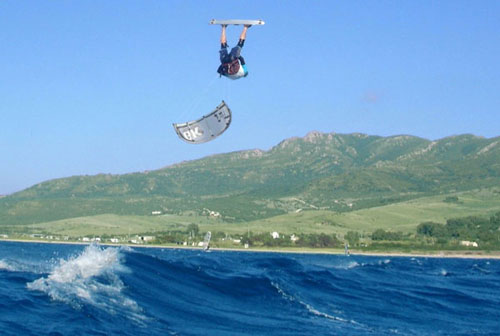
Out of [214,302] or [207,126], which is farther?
[207,126]

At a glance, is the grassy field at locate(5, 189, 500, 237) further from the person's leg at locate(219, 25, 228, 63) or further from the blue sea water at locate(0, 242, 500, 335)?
the person's leg at locate(219, 25, 228, 63)

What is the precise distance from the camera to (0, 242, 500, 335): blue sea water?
1836cm

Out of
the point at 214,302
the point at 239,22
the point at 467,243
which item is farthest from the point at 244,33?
the point at 467,243

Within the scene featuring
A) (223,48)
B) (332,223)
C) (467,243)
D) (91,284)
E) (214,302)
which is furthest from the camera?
(332,223)

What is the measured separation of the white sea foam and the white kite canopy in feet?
18.1

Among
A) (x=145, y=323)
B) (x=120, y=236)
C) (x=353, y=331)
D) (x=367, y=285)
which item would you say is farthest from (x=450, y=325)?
(x=120, y=236)

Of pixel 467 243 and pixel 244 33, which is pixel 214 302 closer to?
pixel 244 33

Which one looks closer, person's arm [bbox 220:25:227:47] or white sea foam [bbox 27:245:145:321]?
white sea foam [bbox 27:245:145:321]

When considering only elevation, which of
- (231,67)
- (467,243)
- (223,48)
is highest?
(223,48)

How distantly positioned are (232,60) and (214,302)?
8327 mm

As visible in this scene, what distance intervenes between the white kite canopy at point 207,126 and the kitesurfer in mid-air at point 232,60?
1.25m

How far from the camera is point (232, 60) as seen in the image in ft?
75.3

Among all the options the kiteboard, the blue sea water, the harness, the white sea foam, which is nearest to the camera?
the blue sea water

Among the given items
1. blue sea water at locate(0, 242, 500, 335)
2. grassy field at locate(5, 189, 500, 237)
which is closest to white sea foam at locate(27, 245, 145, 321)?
blue sea water at locate(0, 242, 500, 335)
